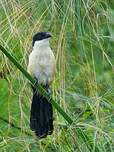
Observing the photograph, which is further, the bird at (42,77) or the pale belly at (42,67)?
the pale belly at (42,67)

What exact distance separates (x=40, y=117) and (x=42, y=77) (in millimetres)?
168

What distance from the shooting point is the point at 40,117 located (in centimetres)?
184

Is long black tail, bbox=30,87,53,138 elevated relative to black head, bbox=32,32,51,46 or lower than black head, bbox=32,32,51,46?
lower

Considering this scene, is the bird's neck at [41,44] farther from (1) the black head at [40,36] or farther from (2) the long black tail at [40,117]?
(2) the long black tail at [40,117]

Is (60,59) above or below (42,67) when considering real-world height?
above

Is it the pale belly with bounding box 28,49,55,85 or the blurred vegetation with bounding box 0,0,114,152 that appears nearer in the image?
the blurred vegetation with bounding box 0,0,114,152

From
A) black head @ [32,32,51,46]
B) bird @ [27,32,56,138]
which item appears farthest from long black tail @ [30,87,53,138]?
black head @ [32,32,51,46]

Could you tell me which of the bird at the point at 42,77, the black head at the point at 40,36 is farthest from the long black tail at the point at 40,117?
the black head at the point at 40,36

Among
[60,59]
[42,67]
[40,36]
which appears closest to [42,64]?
[42,67]

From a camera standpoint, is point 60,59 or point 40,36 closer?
point 60,59

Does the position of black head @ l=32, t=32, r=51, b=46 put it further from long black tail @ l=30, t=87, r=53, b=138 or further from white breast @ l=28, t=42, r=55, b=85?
long black tail @ l=30, t=87, r=53, b=138

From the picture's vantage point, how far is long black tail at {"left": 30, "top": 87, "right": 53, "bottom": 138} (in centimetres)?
179

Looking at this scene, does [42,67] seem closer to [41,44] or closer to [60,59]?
[41,44]

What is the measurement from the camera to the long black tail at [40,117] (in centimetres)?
179
